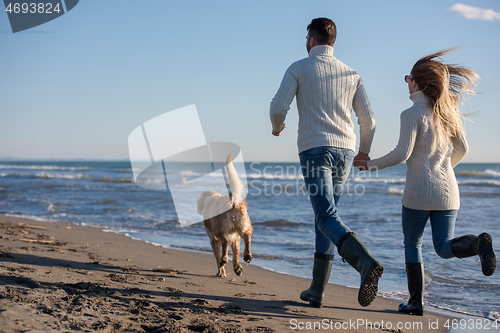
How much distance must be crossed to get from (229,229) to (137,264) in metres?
1.37

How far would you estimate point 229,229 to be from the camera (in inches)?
181

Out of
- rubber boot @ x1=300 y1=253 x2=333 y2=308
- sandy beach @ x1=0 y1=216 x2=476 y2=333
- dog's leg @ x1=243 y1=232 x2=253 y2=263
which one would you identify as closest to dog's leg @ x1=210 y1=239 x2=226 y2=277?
sandy beach @ x1=0 y1=216 x2=476 y2=333

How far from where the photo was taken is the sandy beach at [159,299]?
2.31 m

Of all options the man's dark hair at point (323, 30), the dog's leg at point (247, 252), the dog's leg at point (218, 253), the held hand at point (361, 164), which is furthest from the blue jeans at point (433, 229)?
the dog's leg at point (218, 253)

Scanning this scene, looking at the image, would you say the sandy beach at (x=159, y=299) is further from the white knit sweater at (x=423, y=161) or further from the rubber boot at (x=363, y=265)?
the white knit sweater at (x=423, y=161)

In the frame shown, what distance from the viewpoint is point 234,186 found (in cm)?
454

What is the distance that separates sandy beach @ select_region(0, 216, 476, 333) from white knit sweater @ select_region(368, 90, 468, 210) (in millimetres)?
986

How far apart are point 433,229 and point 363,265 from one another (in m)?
0.99

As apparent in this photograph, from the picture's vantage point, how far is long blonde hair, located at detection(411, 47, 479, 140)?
3006mm

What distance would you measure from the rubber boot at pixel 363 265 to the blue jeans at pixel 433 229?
79 cm

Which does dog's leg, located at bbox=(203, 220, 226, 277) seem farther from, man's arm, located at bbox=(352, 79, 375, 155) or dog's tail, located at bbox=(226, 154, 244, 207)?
man's arm, located at bbox=(352, 79, 375, 155)

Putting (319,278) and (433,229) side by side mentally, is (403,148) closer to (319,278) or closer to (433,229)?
(433,229)

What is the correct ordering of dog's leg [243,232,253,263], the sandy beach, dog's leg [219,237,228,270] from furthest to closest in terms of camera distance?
dog's leg [219,237,228,270] → dog's leg [243,232,253,263] → the sandy beach

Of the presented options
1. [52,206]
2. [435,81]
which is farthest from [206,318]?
[52,206]
